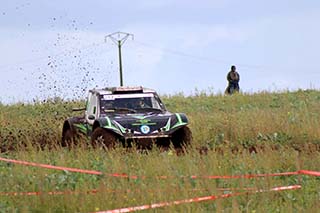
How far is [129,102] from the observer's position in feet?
55.9

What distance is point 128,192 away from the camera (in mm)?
9727

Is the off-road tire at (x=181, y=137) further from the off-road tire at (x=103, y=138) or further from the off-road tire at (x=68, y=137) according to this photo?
the off-road tire at (x=68, y=137)

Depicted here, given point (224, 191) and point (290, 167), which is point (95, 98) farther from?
point (224, 191)

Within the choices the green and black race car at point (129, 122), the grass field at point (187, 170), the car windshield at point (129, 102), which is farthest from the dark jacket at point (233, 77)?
the car windshield at point (129, 102)

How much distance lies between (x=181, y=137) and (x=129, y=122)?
127cm

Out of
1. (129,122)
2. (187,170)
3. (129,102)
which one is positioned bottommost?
(187,170)

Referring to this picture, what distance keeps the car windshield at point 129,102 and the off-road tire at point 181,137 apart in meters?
0.97

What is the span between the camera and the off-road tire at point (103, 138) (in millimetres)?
15352

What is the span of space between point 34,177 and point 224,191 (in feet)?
9.16

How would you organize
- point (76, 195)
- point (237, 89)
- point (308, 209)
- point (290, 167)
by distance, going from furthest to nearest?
1. point (237, 89)
2. point (290, 167)
3. point (76, 195)
4. point (308, 209)

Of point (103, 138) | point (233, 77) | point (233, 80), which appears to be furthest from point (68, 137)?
point (233, 80)

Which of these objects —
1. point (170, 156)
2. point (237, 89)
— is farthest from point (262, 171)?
point (237, 89)

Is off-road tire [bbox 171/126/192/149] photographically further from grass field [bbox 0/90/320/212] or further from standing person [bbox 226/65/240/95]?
standing person [bbox 226/65/240/95]

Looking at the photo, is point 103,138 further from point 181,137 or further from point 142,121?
point 181,137
